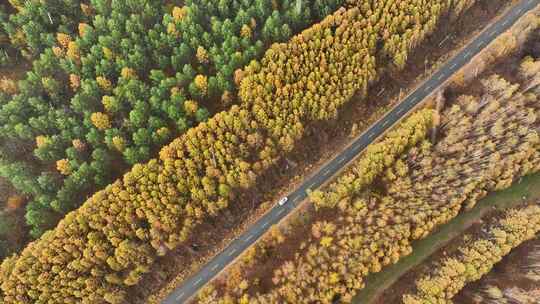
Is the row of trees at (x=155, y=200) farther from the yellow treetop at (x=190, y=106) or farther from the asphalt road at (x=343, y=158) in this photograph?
the asphalt road at (x=343, y=158)

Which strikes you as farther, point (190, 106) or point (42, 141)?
point (190, 106)

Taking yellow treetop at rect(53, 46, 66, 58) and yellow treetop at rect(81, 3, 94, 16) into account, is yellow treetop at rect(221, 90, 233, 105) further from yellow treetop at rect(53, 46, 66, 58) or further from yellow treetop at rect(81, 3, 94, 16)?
yellow treetop at rect(81, 3, 94, 16)

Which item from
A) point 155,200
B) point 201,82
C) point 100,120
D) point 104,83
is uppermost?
point 104,83

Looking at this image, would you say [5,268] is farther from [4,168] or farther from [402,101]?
[402,101]

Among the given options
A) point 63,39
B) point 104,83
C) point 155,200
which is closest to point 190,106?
point 104,83

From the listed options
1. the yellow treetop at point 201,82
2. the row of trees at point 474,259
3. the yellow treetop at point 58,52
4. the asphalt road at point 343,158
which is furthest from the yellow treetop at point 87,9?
the row of trees at point 474,259

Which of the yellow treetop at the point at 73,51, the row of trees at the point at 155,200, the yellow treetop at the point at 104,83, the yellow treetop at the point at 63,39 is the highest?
the yellow treetop at the point at 63,39

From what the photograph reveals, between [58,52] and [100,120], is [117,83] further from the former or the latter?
[58,52]
